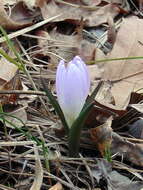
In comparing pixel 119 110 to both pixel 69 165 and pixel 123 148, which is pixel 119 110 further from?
pixel 69 165

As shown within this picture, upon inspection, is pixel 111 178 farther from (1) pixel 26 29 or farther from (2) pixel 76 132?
(1) pixel 26 29

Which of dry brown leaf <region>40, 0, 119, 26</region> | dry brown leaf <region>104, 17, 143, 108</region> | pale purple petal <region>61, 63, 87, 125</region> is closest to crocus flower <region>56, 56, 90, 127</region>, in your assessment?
pale purple petal <region>61, 63, 87, 125</region>

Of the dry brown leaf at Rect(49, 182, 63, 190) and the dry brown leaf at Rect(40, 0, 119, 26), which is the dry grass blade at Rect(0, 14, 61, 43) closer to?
the dry brown leaf at Rect(40, 0, 119, 26)

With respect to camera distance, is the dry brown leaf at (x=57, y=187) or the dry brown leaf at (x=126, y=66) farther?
the dry brown leaf at (x=126, y=66)

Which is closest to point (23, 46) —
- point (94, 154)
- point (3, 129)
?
point (3, 129)

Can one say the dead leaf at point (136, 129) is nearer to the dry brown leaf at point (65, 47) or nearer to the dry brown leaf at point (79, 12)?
the dry brown leaf at point (65, 47)

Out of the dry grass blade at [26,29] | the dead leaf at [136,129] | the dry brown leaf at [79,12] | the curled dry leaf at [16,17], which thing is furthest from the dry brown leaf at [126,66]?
the curled dry leaf at [16,17]
